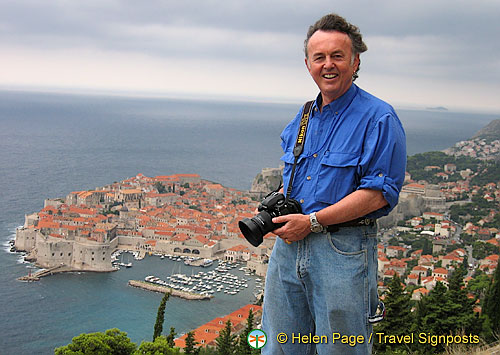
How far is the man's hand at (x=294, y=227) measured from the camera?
3.44 ft

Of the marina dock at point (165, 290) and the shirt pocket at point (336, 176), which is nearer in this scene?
the shirt pocket at point (336, 176)

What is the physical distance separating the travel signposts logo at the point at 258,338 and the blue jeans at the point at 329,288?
13cm

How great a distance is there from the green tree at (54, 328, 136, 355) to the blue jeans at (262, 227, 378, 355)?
14.2 ft

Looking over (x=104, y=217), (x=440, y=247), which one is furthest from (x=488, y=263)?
(x=104, y=217)

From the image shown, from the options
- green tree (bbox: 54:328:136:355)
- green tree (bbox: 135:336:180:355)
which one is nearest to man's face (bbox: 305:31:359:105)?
green tree (bbox: 54:328:136:355)

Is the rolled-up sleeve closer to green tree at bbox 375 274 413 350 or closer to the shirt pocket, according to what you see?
the shirt pocket

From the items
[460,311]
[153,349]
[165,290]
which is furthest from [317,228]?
[165,290]

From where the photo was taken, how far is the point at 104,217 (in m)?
20.0

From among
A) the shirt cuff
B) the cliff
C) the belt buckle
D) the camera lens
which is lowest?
the cliff

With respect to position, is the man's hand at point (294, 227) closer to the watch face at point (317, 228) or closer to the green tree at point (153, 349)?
the watch face at point (317, 228)

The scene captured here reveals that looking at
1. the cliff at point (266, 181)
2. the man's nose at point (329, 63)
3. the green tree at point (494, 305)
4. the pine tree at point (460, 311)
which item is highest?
the man's nose at point (329, 63)

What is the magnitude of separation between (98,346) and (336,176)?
4.90 metres

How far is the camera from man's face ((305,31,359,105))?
3.46 feet

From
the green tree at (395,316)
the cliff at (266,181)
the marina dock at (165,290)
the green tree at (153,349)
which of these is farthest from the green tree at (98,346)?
the cliff at (266,181)
